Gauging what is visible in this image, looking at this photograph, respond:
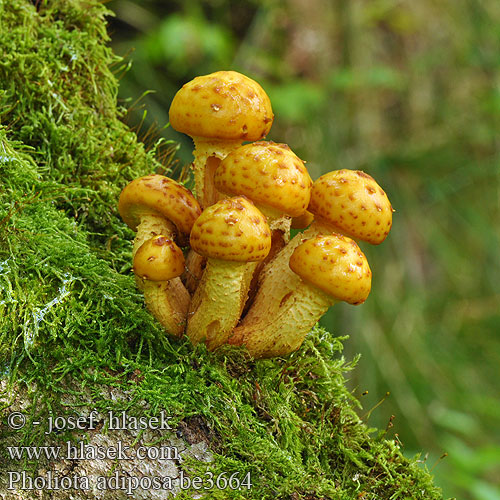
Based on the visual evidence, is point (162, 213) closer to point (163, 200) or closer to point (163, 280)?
point (163, 200)

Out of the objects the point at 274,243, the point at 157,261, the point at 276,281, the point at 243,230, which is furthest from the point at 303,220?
the point at 157,261

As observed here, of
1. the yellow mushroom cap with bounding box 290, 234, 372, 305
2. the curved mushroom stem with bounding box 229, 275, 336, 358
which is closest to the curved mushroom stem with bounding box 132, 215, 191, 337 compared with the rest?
the curved mushroom stem with bounding box 229, 275, 336, 358

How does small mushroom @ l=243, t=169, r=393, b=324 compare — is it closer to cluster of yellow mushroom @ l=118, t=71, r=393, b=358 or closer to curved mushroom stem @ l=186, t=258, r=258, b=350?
cluster of yellow mushroom @ l=118, t=71, r=393, b=358

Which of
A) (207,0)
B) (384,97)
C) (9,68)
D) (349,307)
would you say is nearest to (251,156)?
(9,68)

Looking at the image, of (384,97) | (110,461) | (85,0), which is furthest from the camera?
(384,97)

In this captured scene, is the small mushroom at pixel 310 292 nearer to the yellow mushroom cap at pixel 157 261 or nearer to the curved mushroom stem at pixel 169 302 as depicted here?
the curved mushroom stem at pixel 169 302

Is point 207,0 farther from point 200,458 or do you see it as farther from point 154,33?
point 200,458
